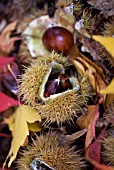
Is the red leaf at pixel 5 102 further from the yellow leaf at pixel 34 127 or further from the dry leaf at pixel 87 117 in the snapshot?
the dry leaf at pixel 87 117

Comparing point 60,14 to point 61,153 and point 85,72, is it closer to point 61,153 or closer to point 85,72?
point 85,72

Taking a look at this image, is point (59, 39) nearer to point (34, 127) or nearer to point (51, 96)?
point (51, 96)

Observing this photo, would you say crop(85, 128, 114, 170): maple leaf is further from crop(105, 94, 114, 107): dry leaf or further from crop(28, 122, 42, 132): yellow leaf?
crop(28, 122, 42, 132): yellow leaf

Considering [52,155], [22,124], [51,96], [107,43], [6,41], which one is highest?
[6,41]

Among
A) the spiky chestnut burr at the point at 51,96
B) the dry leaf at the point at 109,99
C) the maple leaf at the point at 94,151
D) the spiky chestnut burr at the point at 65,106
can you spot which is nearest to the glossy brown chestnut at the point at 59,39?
the spiky chestnut burr at the point at 51,96

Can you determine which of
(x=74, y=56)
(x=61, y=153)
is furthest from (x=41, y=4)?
(x=61, y=153)

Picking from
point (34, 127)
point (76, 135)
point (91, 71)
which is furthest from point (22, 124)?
point (91, 71)

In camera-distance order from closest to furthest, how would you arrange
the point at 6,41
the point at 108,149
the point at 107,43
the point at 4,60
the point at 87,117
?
the point at 107,43 < the point at 108,149 < the point at 87,117 < the point at 4,60 < the point at 6,41
